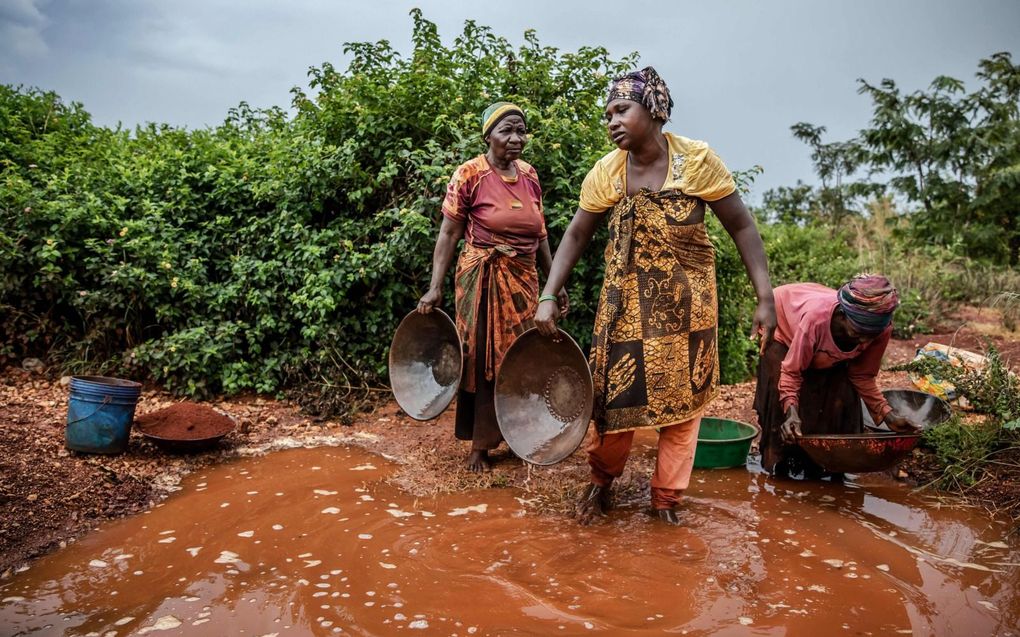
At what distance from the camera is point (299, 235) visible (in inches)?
239

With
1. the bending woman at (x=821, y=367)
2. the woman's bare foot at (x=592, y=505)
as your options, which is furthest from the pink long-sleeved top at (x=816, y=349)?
the woman's bare foot at (x=592, y=505)

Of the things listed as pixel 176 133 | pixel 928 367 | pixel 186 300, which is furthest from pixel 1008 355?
pixel 176 133

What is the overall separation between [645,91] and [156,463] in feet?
12.0

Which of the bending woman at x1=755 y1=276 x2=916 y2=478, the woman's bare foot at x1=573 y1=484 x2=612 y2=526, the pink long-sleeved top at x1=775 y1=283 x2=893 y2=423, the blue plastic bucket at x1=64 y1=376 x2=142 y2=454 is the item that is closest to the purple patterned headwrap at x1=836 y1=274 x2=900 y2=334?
the bending woman at x1=755 y1=276 x2=916 y2=478

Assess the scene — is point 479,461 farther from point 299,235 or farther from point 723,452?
point 299,235

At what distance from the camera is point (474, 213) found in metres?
4.41

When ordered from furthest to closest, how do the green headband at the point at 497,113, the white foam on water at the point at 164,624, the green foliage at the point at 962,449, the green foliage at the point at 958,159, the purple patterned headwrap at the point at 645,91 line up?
the green foliage at the point at 958,159
the green headband at the point at 497,113
the green foliage at the point at 962,449
the purple patterned headwrap at the point at 645,91
the white foam on water at the point at 164,624

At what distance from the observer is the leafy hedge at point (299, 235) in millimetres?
5793

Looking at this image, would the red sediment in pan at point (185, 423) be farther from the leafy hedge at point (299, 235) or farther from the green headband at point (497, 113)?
the green headband at point (497, 113)

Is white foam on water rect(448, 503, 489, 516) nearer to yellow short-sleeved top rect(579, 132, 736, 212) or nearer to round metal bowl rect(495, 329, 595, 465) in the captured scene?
round metal bowl rect(495, 329, 595, 465)

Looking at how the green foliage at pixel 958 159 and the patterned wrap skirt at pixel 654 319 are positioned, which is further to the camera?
the green foliage at pixel 958 159

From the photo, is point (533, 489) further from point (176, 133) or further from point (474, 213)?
point (176, 133)

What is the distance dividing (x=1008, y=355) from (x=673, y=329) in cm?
536

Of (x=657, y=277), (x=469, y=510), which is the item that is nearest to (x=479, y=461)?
(x=469, y=510)
